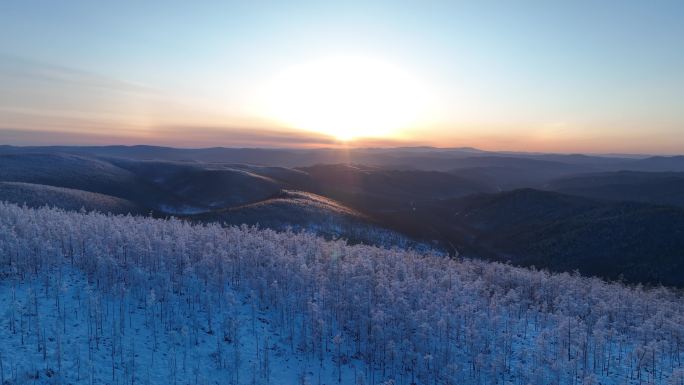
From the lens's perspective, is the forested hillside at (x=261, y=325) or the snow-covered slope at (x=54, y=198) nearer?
the forested hillside at (x=261, y=325)

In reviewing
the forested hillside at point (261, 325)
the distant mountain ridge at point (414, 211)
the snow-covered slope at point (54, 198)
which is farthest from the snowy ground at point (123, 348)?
the snow-covered slope at point (54, 198)

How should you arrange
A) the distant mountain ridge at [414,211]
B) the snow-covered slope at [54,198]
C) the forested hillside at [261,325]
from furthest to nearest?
1. the distant mountain ridge at [414,211]
2. the snow-covered slope at [54,198]
3. the forested hillside at [261,325]

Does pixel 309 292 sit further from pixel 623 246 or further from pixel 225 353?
pixel 623 246

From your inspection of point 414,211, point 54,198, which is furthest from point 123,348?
point 414,211

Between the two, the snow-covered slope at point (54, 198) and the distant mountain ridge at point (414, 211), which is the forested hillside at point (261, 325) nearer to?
the distant mountain ridge at point (414, 211)

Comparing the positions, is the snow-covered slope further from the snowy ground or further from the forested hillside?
the snowy ground

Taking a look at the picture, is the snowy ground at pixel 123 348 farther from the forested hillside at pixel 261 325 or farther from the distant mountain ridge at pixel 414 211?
the distant mountain ridge at pixel 414 211

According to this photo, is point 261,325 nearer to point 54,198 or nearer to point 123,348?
point 123,348

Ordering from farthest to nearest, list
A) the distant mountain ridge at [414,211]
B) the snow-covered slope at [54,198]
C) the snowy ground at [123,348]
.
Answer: the distant mountain ridge at [414,211], the snow-covered slope at [54,198], the snowy ground at [123,348]

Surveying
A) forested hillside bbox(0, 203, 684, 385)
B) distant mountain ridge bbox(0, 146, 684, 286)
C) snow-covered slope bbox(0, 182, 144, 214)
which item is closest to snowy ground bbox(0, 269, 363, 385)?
forested hillside bbox(0, 203, 684, 385)

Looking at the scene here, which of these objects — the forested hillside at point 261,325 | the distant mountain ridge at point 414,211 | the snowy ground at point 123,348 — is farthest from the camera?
the distant mountain ridge at point 414,211

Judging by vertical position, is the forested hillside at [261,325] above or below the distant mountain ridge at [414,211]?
above
